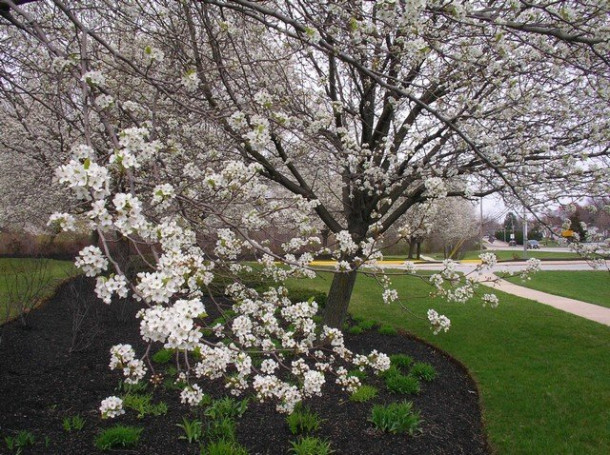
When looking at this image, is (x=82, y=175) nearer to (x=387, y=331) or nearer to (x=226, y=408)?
(x=226, y=408)

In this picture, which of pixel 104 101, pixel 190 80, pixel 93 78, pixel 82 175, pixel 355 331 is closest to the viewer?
pixel 82 175

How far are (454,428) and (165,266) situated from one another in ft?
12.3

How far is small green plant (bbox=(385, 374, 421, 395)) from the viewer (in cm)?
501

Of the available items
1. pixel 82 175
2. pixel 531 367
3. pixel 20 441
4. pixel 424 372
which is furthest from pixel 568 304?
pixel 82 175

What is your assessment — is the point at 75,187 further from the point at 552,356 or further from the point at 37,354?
the point at 552,356

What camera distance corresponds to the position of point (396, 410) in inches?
167

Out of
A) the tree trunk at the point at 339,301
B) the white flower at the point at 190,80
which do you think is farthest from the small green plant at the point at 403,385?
the white flower at the point at 190,80

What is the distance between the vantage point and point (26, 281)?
22.7 feet

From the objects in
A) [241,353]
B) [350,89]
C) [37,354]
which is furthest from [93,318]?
[241,353]

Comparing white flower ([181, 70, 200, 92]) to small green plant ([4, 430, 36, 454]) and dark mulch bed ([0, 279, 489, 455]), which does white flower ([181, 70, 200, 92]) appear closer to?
dark mulch bed ([0, 279, 489, 455])

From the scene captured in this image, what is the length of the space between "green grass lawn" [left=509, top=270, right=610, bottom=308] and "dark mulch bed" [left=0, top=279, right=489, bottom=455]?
308 inches

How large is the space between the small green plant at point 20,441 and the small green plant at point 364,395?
2844mm

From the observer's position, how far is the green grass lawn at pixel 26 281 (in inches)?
284

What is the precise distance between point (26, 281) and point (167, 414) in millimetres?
3978
